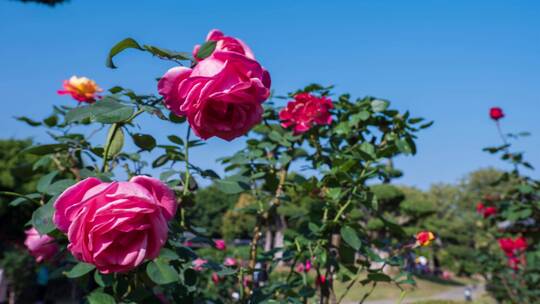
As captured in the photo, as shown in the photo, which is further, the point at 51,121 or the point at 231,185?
the point at 51,121

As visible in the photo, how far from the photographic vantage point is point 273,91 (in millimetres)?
1756

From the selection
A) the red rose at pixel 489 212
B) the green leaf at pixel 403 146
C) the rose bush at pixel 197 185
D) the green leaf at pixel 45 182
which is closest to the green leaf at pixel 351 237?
the rose bush at pixel 197 185

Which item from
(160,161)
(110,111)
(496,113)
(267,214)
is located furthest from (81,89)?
(496,113)

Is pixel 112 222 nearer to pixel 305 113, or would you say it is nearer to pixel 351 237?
pixel 351 237

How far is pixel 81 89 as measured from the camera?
1657 mm

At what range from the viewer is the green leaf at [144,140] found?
99 cm

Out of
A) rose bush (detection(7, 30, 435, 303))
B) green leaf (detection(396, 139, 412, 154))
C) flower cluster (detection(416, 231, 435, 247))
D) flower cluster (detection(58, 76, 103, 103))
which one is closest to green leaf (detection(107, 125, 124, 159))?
rose bush (detection(7, 30, 435, 303))

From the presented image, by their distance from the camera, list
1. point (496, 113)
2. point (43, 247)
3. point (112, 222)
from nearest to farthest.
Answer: point (112, 222)
point (43, 247)
point (496, 113)

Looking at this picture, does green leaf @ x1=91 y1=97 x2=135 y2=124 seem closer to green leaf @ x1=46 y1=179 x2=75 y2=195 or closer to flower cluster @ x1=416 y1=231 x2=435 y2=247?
green leaf @ x1=46 y1=179 x2=75 y2=195

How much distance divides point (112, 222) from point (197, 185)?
54 cm

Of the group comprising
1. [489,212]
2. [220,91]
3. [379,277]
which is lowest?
[489,212]

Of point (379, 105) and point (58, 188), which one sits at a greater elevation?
point (379, 105)

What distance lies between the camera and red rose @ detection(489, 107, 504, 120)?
3719 millimetres

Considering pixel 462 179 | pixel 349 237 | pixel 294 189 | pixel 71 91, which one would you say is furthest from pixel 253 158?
pixel 462 179
